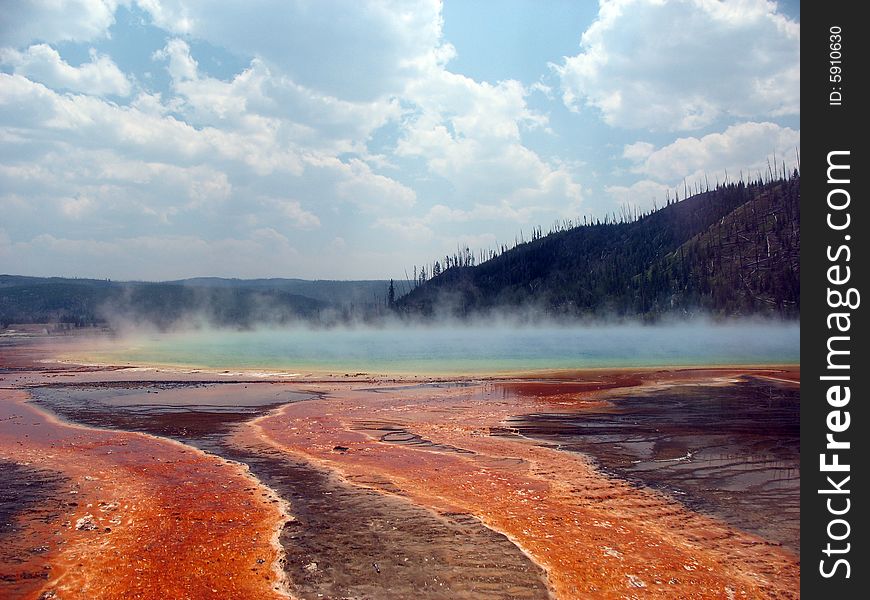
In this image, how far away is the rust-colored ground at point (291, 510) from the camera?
773cm

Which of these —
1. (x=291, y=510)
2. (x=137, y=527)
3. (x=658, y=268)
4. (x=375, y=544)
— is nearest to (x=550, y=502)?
(x=375, y=544)

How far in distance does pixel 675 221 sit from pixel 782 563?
542 feet

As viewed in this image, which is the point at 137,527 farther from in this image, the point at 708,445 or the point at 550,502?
the point at 708,445

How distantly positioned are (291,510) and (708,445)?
35.0ft

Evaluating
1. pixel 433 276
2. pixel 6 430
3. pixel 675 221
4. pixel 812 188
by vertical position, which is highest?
pixel 675 221

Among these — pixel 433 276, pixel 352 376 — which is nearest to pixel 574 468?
pixel 352 376

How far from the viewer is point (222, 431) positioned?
1870 cm

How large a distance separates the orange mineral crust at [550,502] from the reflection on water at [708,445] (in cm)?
69

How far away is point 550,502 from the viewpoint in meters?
10.9

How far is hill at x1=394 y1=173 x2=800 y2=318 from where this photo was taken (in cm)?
10931

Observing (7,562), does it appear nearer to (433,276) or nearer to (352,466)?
(352,466)

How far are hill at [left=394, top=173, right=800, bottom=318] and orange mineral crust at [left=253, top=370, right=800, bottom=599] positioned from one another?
9865cm

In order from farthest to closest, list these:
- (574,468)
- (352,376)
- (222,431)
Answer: (352,376), (222,431), (574,468)

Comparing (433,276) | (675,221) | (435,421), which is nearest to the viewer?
(435,421)
